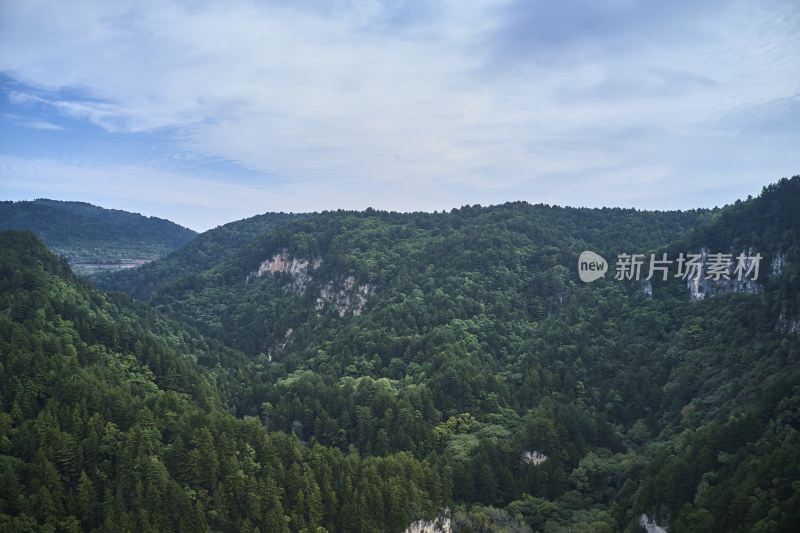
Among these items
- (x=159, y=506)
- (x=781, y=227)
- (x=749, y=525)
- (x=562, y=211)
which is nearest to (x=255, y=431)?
(x=159, y=506)

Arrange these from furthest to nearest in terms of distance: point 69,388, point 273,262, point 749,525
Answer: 1. point 273,262
2. point 69,388
3. point 749,525

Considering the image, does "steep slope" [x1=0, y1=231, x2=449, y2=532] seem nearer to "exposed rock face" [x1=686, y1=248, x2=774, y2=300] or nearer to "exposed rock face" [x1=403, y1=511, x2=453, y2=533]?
"exposed rock face" [x1=403, y1=511, x2=453, y2=533]

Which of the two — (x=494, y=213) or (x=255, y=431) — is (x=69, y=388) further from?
(x=494, y=213)

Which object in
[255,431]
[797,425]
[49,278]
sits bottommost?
[255,431]

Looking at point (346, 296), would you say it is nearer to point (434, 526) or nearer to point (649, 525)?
point (434, 526)

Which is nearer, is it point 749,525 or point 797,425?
point 749,525

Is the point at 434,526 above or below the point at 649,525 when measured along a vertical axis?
below

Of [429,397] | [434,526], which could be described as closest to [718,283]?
[429,397]

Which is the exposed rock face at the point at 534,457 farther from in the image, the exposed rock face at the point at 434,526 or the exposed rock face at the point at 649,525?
the exposed rock face at the point at 649,525
